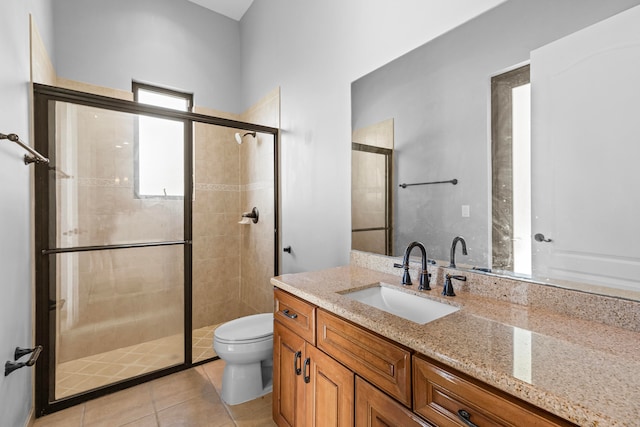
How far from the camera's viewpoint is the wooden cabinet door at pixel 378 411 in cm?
85

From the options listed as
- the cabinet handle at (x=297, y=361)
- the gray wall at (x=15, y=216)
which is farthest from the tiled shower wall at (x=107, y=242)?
the cabinet handle at (x=297, y=361)

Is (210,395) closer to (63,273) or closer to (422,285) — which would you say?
(63,273)

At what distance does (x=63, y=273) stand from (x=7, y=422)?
82 cm

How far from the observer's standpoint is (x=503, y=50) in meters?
1.19

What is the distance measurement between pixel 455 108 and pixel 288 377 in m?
1.49

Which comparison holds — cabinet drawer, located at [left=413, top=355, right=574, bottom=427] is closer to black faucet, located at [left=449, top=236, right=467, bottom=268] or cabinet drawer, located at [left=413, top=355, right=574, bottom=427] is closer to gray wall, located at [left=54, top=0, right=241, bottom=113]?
black faucet, located at [left=449, top=236, right=467, bottom=268]

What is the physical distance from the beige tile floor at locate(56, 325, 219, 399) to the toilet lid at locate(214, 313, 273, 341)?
565 millimetres

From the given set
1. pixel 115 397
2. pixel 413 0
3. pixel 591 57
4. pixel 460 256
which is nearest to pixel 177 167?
pixel 115 397

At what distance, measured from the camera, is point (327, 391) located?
1.16m

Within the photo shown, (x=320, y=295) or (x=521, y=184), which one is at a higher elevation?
(x=521, y=184)

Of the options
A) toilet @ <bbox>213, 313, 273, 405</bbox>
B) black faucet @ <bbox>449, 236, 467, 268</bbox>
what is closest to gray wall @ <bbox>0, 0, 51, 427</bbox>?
toilet @ <bbox>213, 313, 273, 405</bbox>

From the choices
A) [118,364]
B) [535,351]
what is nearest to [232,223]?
[118,364]

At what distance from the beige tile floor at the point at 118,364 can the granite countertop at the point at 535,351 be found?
5.44 feet

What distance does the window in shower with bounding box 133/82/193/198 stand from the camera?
213 cm
